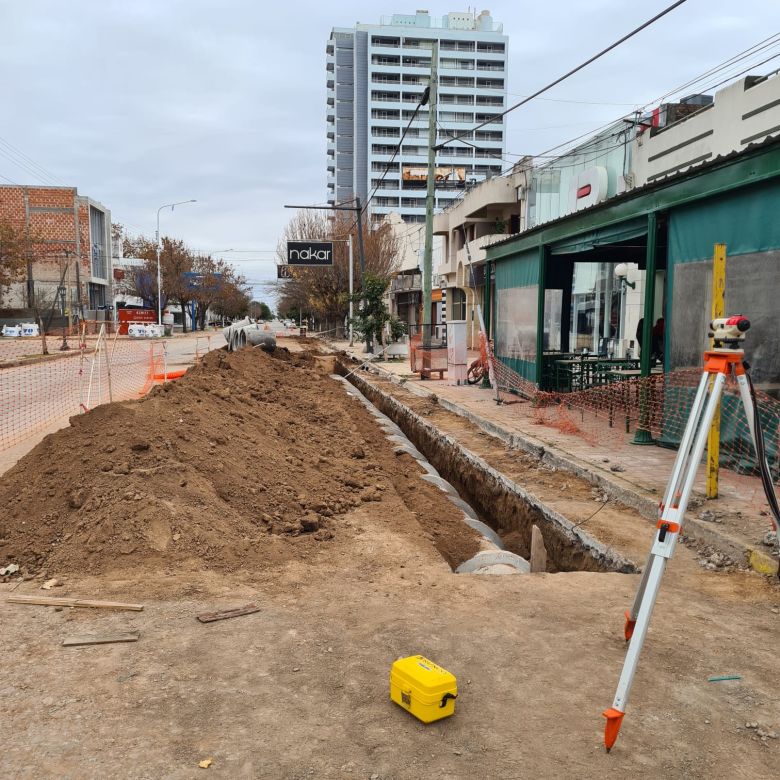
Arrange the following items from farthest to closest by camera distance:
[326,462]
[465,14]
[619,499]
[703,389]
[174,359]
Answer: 1. [465,14]
2. [174,359]
3. [326,462]
4. [619,499]
5. [703,389]

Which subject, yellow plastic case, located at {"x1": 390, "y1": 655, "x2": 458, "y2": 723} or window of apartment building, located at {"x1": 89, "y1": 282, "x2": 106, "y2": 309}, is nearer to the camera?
yellow plastic case, located at {"x1": 390, "y1": 655, "x2": 458, "y2": 723}

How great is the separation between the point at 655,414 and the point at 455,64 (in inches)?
4118

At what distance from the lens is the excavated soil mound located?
4840mm

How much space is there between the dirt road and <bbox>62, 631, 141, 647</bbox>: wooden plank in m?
0.05

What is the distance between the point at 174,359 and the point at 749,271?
24.7 m

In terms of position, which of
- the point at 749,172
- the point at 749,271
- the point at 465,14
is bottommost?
the point at 749,271

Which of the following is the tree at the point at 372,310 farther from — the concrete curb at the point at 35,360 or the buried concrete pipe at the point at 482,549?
the buried concrete pipe at the point at 482,549

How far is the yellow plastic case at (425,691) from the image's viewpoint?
2.80 m

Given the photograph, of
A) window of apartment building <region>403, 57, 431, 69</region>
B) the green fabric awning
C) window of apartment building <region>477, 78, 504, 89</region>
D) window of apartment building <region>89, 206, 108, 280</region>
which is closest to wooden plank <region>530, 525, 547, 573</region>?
the green fabric awning

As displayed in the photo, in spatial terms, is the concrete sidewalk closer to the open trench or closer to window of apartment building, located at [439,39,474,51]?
the open trench

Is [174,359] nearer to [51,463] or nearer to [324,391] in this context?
[324,391]

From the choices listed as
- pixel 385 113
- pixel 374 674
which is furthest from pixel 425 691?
pixel 385 113

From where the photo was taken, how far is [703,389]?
308 cm

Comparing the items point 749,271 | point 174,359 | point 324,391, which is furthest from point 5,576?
point 174,359
